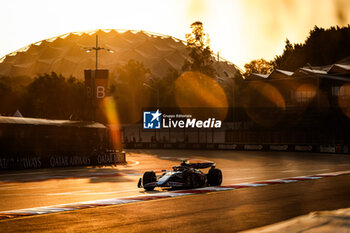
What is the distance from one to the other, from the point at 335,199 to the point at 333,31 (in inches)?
3718

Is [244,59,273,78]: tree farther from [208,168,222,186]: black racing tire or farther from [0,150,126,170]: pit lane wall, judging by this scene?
[208,168,222,186]: black racing tire

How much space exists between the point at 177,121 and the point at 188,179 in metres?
59.9

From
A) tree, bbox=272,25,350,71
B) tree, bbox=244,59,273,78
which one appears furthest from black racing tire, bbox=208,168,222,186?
tree, bbox=244,59,273,78

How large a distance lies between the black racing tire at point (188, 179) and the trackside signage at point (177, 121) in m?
59.1

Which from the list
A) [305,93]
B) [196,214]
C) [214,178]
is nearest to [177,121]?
[305,93]

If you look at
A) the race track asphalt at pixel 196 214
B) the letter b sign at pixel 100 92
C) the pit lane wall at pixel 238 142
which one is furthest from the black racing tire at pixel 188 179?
the pit lane wall at pixel 238 142

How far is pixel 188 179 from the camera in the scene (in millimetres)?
18969

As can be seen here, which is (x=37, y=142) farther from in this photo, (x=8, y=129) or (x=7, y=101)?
(x=7, y=101)

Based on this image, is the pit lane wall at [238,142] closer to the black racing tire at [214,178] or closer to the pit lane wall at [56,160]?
the pit lane wall at [56,160]

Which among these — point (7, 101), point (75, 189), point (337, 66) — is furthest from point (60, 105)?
point (75, 189)

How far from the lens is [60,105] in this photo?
333 feet

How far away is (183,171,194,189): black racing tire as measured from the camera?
1878cm

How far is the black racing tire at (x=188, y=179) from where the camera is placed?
1878 centimetres

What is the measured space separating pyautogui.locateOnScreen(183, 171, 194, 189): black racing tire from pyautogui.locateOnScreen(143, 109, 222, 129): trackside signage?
59148mm
